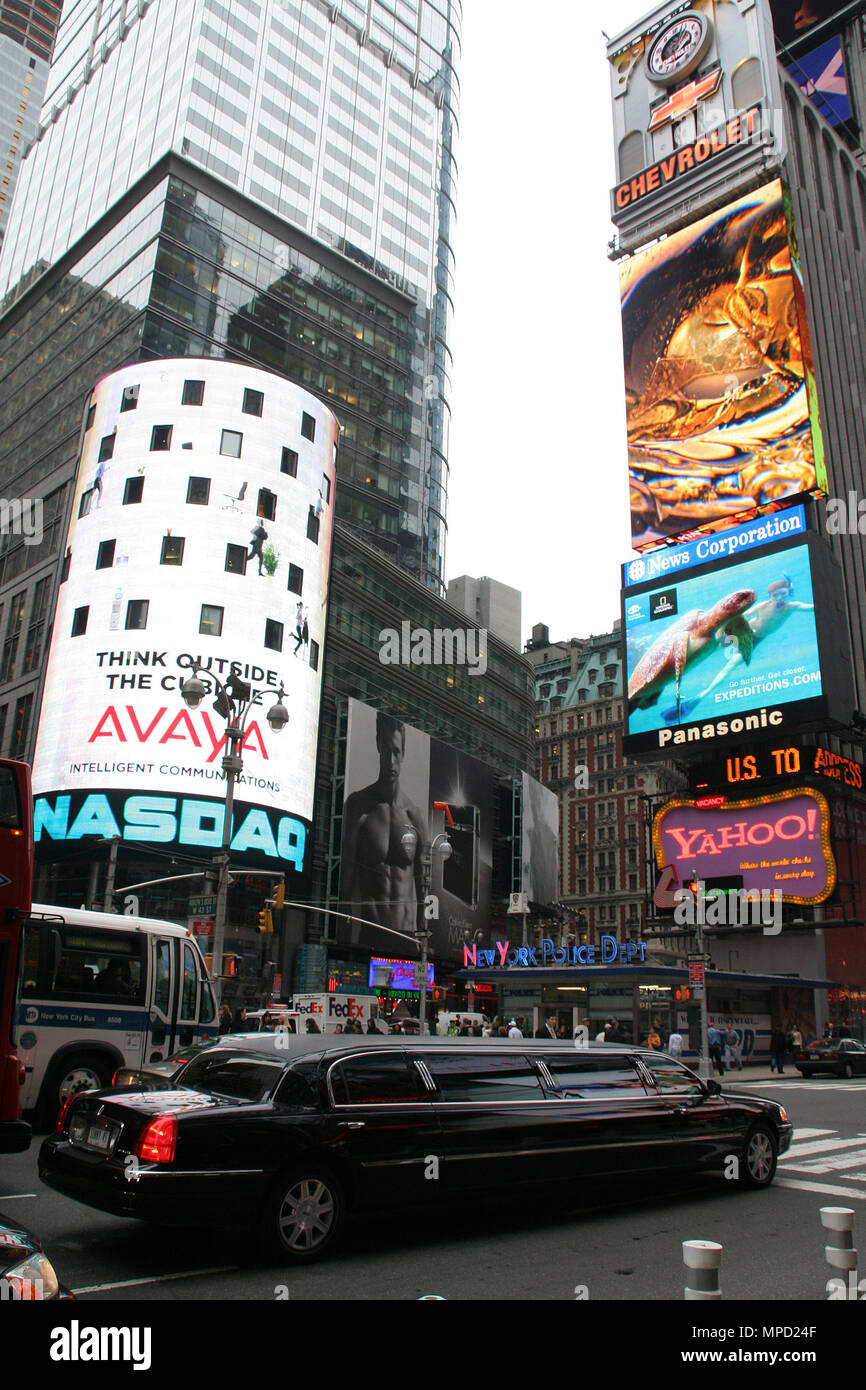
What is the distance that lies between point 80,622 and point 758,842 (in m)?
37.9

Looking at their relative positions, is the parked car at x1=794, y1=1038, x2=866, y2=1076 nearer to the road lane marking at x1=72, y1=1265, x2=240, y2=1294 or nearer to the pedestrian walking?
the pedestrian walking

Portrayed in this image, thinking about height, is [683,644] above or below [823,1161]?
above

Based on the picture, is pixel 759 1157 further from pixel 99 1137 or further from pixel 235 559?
pixel 235 559

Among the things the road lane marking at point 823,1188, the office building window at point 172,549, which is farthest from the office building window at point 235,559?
the road lane marking at point 823,1188

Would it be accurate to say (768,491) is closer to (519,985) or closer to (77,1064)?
(519,985)

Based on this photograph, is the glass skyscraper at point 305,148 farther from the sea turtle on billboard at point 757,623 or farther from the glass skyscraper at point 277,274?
the sea turtle on billboard at point 757,623

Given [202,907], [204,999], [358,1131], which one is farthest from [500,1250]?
[202,907]

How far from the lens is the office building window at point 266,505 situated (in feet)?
180

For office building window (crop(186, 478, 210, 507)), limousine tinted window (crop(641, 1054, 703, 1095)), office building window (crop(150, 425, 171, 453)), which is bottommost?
limousine tinted window (crop(641, 1054, 703, 1095))

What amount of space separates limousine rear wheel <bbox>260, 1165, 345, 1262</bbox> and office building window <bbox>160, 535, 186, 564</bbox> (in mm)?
47471

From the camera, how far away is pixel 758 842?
5384 centimetres

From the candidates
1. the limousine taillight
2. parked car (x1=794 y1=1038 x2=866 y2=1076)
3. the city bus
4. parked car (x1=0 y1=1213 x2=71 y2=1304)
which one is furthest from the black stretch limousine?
parked car (x1=794 y1=1038 x2=866 y2=1076)

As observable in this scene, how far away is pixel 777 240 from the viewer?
60.8 metres

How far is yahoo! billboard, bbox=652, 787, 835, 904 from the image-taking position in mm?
50969
